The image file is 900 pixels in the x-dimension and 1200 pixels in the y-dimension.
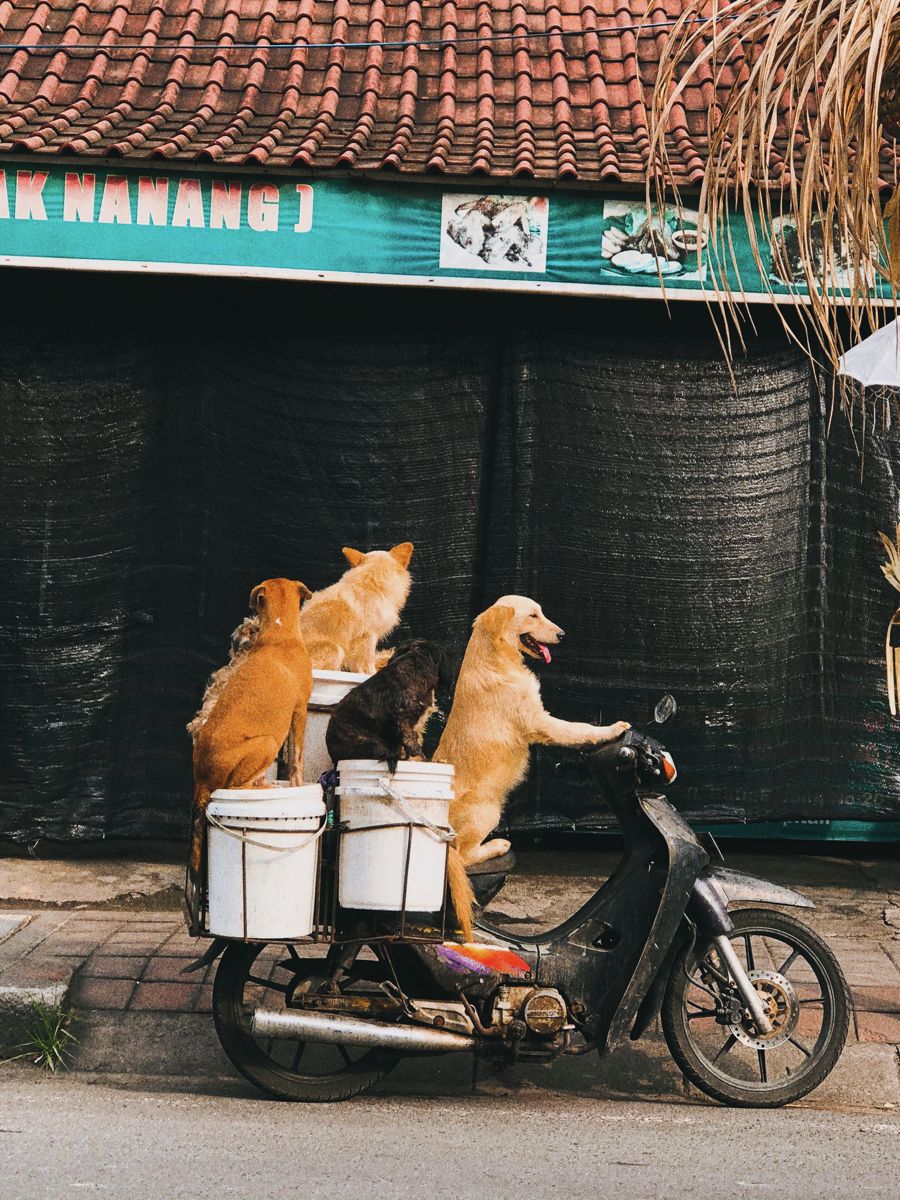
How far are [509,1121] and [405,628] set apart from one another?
331 centimetres

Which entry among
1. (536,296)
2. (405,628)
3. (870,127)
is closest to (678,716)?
(405,628)

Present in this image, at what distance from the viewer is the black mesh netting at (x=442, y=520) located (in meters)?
7.46

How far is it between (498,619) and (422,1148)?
2.02 metres

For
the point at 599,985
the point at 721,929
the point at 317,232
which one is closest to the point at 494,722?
the point at 599,985

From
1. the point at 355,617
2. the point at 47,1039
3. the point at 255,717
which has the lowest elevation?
the point at 47,1039

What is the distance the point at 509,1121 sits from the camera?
4586 millimetres

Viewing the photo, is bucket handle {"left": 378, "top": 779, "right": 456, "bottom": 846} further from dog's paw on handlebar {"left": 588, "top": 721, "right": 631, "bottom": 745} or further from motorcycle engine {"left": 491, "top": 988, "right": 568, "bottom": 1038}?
dog's paw on handlebar {"left": 588, "top": 721, "right": 631, "bottom": 745}

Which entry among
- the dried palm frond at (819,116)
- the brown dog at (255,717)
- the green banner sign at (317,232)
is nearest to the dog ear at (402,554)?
the brown dog at (255,717)

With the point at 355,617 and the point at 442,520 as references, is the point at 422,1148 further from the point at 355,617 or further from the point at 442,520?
the point at 442,520

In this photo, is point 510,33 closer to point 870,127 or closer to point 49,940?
point 870,127

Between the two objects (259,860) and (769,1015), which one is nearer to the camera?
(259,860)

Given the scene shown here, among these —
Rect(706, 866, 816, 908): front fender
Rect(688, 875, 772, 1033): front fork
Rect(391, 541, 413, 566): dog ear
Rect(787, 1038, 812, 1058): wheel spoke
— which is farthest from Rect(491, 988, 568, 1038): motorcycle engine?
Rect(391, 541, 413, 566): dog ear

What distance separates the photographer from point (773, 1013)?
189 inches

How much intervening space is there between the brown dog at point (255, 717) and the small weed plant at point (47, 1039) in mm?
1015
